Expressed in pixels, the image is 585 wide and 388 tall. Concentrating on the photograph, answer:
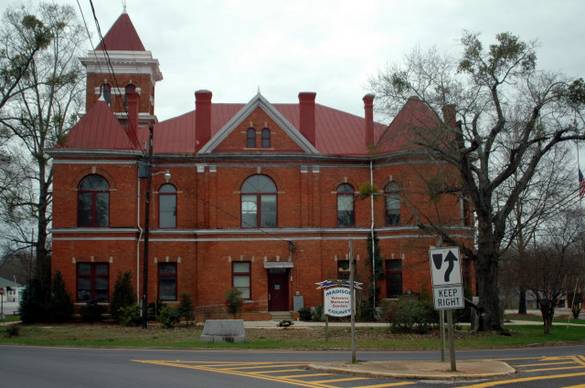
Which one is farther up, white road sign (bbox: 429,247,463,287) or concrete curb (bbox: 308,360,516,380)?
white road sign (bbox: 429,247,463,287)

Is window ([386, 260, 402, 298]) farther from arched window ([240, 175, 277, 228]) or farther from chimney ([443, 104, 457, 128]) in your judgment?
chimney ([443, 104, 457, 128])

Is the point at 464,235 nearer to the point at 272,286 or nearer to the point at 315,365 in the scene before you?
the point at 272,286

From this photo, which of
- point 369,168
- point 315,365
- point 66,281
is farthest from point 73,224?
point 315,365

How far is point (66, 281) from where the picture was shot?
37594 mm

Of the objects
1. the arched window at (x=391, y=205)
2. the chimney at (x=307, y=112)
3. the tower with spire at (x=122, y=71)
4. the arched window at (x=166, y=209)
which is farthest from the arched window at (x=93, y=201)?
the arched window at (x=391, y=205)

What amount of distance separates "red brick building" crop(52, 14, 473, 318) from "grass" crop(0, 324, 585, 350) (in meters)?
6.09

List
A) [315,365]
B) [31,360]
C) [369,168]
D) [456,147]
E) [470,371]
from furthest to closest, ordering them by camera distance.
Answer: [369,168]
[456,147]
[31,360]
[315,365]
[470,371]

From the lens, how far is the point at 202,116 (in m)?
40.6

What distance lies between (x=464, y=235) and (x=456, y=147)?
431 inches

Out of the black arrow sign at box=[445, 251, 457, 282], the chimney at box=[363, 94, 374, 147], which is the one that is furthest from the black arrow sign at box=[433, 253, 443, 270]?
the chimney at box=[363, 94, 374, 147]

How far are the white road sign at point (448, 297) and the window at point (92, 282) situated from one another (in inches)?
1037

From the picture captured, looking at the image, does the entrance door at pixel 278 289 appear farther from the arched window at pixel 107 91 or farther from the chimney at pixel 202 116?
the arched window at pixel 107 91

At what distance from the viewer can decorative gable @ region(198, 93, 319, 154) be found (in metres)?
39.3

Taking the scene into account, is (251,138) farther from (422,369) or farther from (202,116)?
(422,369)
